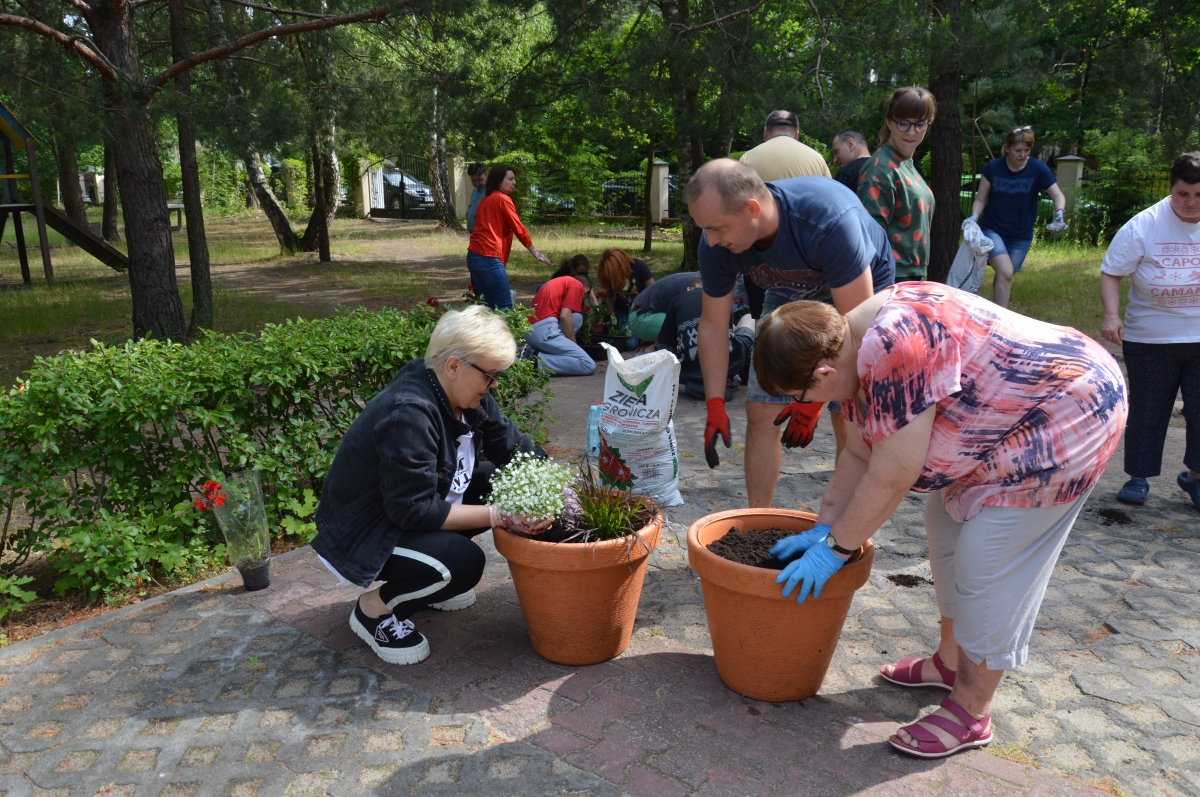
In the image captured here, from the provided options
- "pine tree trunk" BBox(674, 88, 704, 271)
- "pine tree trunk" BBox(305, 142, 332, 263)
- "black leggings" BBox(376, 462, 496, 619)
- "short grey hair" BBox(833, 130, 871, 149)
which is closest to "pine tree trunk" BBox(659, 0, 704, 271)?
"pine tree trunk" BBox(674, 88, 704, 271)

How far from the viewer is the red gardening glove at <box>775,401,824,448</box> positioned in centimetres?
343

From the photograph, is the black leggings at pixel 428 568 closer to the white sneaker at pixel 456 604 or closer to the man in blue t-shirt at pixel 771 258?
the white sneaker at pixel 456 604

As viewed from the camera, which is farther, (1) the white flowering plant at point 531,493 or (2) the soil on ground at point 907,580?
(2) the soil on ground at point 907,580

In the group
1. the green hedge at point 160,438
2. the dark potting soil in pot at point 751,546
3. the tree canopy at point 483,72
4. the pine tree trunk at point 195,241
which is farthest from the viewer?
the pine tree trunk at point 195,241

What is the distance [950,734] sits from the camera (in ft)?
7.82

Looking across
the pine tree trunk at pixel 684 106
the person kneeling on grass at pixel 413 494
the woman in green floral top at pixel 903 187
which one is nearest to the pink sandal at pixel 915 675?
the person kneeling on grass at pixel 413 494

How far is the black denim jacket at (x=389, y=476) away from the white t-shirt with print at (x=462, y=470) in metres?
0.03

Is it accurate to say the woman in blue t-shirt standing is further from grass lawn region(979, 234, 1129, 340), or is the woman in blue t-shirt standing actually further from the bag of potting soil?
the bag of potting soil

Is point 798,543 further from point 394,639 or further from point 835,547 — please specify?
point 394,639

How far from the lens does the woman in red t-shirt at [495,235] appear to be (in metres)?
8.12

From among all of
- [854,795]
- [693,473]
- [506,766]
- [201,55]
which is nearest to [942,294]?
[854,795]

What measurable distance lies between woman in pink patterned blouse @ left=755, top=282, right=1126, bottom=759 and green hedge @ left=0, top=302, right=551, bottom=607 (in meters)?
2.58

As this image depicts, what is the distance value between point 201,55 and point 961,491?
649cm

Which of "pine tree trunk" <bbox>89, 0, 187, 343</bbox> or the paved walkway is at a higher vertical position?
"pine tree trunk" <bbox>89, 0, 187, 343</bbox>
